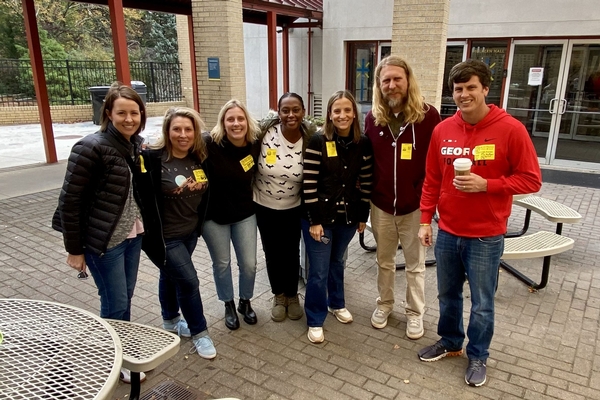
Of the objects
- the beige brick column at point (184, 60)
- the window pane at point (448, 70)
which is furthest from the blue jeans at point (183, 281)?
the beige brick column at point (184, 60)

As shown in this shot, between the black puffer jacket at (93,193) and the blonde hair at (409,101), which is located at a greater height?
the blonde hair at (409,101)

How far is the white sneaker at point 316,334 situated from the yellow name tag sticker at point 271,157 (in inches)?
50.2

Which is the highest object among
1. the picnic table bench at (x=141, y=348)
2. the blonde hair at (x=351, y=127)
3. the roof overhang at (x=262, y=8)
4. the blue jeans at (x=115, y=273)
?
the roof overhang at (x=262, y=8)

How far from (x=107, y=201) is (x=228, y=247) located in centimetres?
106

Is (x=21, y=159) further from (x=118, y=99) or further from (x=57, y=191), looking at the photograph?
(x=118, y=99)

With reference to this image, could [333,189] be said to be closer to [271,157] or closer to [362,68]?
[271,157]

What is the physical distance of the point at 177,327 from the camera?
351cm

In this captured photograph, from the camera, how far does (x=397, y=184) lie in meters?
3.17

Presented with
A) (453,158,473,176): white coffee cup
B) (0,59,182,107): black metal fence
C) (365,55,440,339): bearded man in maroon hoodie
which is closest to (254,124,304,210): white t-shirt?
(365,55,440,339): bearded man in maroon hoodie

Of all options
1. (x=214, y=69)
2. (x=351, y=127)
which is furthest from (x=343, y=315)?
(x=214, y=69)

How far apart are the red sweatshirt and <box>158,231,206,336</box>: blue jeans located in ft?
5.47

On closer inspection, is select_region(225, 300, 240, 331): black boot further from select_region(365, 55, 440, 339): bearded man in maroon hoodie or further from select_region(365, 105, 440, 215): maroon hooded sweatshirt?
select_region(365, 105, 440, 215): maroon hooded sweatshirt

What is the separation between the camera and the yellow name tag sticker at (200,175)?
3.03 meters

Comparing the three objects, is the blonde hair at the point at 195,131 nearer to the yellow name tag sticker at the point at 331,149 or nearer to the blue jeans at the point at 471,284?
the yellow name tag sticker at the point at 331,149
